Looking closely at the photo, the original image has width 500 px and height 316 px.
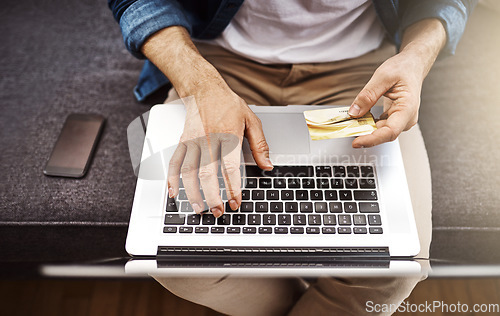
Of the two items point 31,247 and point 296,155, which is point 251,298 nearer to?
point 296,155

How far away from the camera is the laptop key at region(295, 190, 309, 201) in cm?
64

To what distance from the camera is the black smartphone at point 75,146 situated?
799 millimetres

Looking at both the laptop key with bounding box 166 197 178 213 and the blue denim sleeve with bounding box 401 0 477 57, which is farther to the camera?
the blue denim sleeve with bounding box 401 0 477 57

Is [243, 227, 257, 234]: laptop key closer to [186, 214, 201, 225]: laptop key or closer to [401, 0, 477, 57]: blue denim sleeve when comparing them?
[186, 214, 201, 225]: laptop key

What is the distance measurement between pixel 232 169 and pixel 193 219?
108mm

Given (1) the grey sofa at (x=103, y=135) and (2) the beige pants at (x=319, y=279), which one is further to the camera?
(1) the grey sofa at (x=103, y=135)

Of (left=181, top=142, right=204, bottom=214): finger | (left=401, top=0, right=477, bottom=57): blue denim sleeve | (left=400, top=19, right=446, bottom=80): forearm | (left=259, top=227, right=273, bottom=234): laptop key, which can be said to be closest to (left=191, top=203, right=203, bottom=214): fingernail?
(left=181, top=142, right=204, bottom=214): finger

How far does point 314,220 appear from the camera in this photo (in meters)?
0.61

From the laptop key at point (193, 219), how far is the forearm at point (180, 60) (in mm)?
228

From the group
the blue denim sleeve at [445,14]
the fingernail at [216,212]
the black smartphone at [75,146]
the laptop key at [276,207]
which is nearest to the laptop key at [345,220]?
the laptop key at [276,207]

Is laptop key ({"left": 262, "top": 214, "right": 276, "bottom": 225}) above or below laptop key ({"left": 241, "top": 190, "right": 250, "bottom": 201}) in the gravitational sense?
below

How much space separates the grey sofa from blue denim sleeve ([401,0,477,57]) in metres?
0.14

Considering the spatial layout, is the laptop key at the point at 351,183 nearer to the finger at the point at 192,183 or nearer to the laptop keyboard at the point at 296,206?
the laptop keyboard at the point at 296,206

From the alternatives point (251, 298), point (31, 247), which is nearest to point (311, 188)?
point (251, 298)
